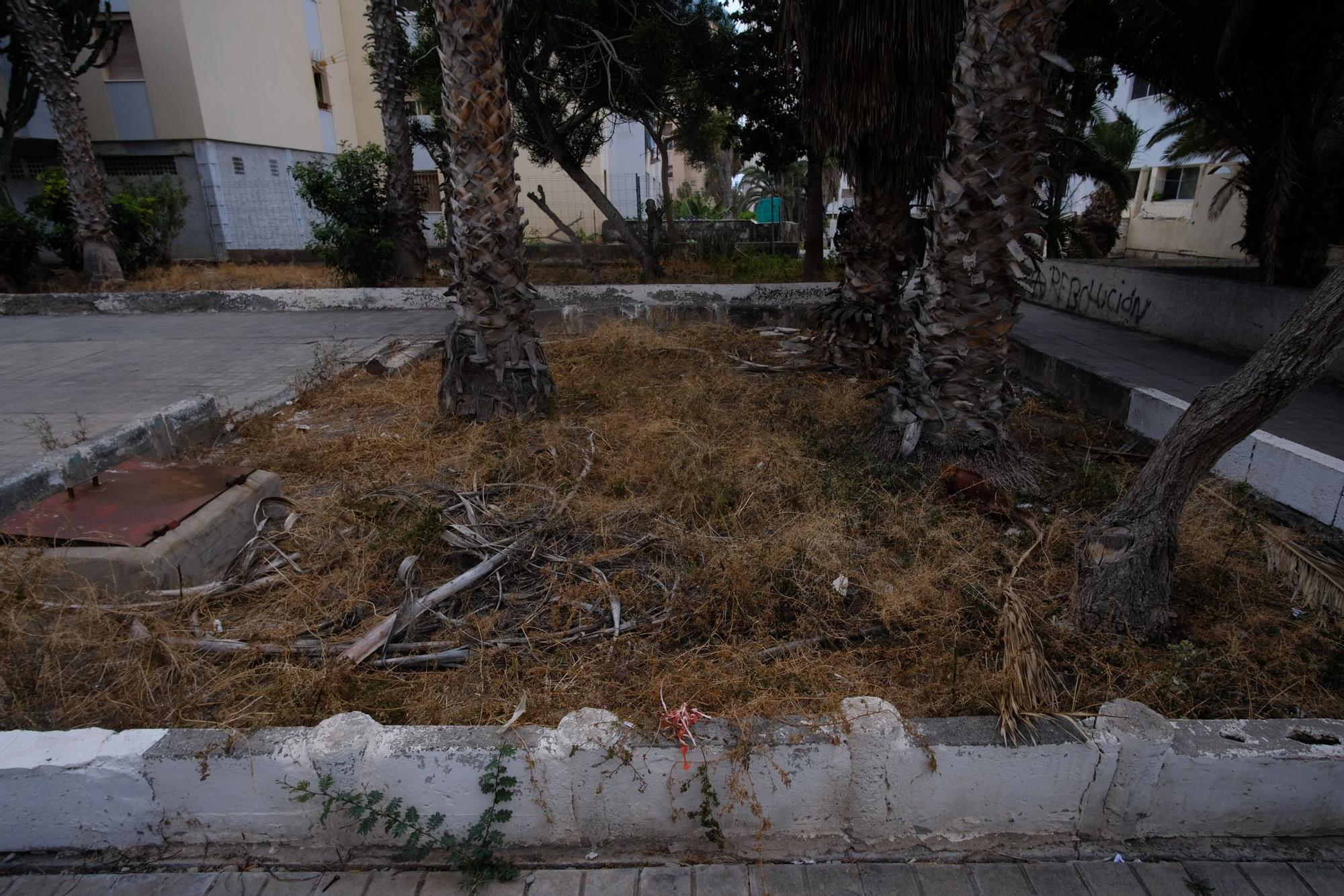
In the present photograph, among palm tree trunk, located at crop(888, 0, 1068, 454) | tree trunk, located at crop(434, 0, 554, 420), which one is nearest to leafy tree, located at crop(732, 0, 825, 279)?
tree trunk, located at crop(434, 0, 554, 420)

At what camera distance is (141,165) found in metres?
18.1

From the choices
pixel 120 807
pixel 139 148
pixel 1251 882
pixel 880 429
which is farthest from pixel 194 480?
pixel 139 148

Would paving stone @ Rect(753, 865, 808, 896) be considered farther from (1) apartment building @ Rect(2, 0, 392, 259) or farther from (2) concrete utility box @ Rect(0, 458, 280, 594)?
(1) apartment building @ Rect(2, 0, 392, 259)

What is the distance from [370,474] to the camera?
15.7ft

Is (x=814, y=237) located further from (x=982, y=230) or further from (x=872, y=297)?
(x=982, y=230)

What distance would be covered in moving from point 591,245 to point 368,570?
548 inches

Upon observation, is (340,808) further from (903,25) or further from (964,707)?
(903,25)

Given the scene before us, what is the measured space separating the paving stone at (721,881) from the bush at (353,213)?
11.7m

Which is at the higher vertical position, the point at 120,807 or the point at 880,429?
the point at 880,429

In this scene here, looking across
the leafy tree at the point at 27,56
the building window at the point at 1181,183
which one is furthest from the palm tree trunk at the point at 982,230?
the building window at the point at 1181,183

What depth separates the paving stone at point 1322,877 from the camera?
225cm

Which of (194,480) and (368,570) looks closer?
(368,570)

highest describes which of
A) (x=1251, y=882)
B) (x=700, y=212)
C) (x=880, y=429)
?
(x=700, y=212)

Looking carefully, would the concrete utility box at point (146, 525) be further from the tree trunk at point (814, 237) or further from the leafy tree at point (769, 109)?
the tree trunk at point (814, 237)
